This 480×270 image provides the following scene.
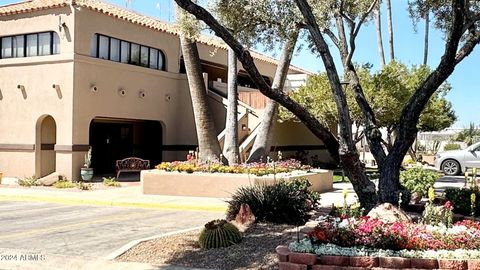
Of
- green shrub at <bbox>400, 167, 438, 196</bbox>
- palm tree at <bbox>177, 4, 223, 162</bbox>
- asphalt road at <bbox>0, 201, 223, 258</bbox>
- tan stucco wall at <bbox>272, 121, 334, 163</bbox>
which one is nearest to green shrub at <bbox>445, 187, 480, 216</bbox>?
green shrub at <bbox>400, 167, 438, 196</bbox>

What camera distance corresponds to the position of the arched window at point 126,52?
20984mm

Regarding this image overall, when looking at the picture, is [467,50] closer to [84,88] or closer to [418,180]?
[418,180]

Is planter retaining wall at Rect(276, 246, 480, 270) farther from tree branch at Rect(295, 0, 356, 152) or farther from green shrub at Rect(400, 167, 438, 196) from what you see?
green shrub at Rect(400, 167, 438, 196)

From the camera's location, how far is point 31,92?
20781 millimetres

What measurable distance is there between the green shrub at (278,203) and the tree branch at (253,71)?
4.06ft

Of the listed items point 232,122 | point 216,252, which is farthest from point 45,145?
point 216,252

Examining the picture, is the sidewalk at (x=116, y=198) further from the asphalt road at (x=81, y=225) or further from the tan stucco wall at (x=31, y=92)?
the tan stucco wall at (x=31, y=92)

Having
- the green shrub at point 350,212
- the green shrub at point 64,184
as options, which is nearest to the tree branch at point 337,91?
the green shrub at point 350,212

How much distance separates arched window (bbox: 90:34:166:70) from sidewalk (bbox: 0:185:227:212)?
5.88 m

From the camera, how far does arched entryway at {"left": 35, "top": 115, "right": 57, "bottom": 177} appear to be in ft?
68.0

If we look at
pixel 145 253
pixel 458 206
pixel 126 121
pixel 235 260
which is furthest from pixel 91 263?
pixel 126 121

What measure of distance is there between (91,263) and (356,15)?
339 inches

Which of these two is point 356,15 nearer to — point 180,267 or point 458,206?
point 458,206

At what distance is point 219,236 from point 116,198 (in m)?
7.96
